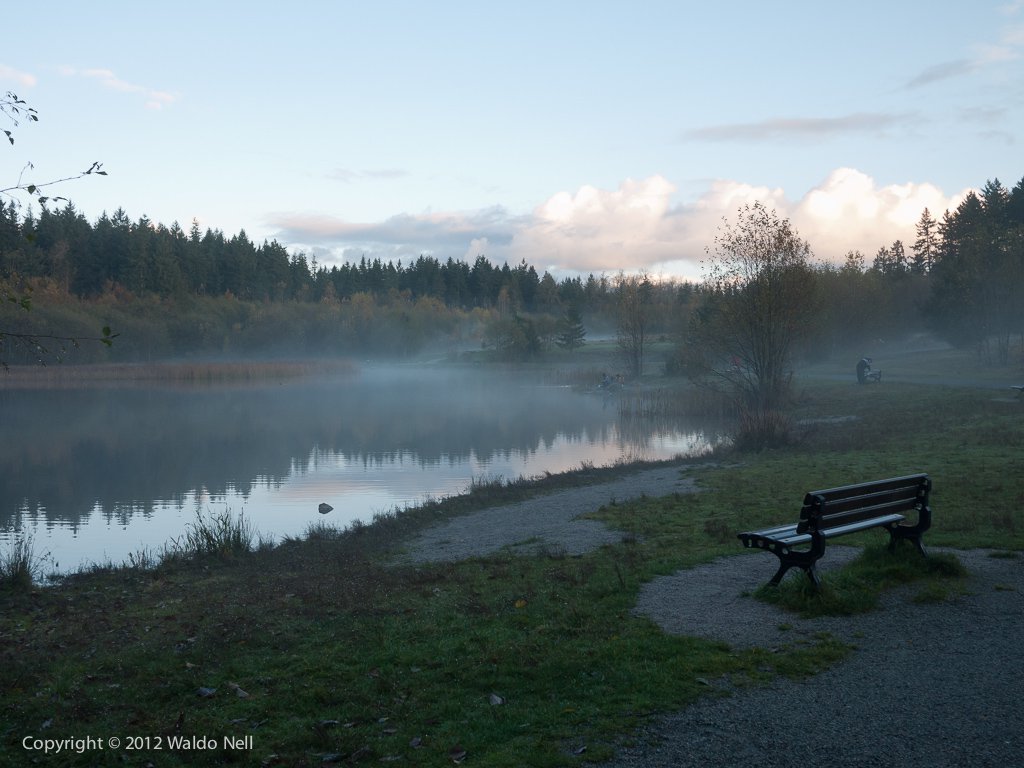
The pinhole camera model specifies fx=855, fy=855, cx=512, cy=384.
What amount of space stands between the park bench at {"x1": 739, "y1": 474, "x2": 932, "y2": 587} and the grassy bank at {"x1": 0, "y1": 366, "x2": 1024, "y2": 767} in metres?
1.21

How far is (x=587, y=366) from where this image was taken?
81750 millimetres

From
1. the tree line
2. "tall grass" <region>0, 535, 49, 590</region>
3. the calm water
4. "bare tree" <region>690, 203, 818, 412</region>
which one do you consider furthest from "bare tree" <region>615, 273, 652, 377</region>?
"tall grass" <region>0, 535, 49, 590</region>

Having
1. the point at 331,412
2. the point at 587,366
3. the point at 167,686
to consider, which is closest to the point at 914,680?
the point at 167,686

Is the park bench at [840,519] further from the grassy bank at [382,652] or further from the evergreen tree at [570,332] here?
the evergreen tree at [570,332]

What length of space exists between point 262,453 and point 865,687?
26080 mm

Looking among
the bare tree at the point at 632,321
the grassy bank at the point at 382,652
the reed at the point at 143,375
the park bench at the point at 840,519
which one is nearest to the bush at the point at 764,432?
the grassy bank at the point at 382,652

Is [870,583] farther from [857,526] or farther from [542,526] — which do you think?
[542,526]

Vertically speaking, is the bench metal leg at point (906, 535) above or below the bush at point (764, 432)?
above

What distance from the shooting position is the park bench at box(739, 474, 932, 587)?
7691mm

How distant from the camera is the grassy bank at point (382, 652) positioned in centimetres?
520

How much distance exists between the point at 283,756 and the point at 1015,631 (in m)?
5.59

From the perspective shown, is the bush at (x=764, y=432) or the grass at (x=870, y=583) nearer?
the grass at (x=870, y=583)

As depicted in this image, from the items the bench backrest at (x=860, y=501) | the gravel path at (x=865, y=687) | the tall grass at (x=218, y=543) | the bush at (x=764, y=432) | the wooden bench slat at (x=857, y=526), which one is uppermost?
the bench backrest at (x=860, y=501)

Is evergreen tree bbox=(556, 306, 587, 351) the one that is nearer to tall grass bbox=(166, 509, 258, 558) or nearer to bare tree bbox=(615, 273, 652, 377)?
bare tree bbox=(615, 273, 652, 377)
